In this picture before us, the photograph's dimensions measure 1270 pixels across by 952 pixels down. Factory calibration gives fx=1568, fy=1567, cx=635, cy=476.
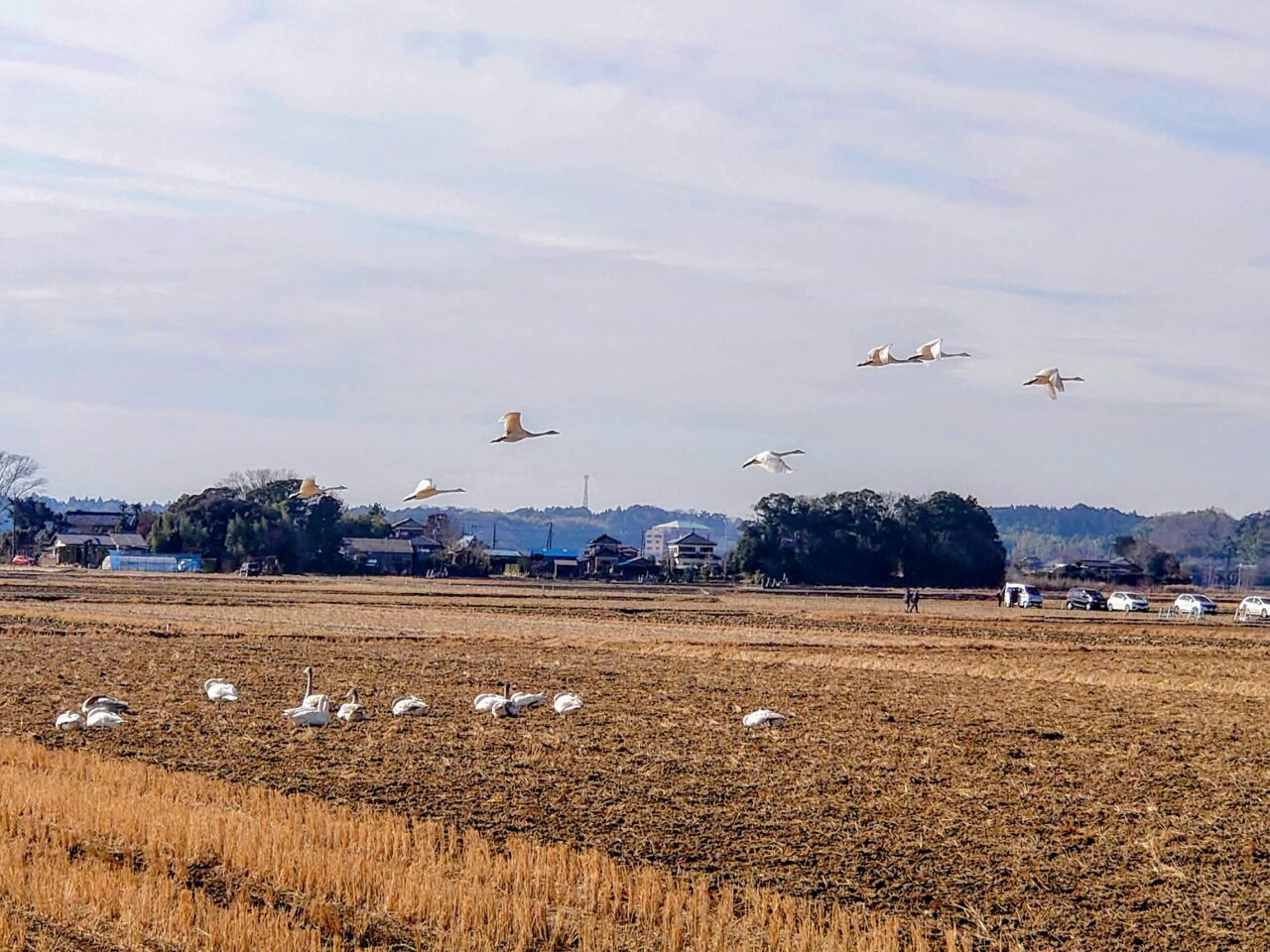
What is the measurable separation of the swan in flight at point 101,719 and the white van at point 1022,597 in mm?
53329

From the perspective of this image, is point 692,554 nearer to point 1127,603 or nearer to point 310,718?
point 1127,603

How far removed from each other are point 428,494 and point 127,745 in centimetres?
456

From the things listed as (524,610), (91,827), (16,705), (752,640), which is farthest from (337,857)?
(524,610)

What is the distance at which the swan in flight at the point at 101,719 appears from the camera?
59.4ft

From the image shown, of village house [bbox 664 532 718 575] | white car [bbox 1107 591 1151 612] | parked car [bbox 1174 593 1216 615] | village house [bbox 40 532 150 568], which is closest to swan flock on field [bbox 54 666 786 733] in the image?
parked car [bbox 1174 593 1216 615]

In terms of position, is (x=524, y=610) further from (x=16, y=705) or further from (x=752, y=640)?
(x=16, y=705)

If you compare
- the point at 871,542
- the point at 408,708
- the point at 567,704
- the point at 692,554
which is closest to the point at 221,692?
the point at 408,708

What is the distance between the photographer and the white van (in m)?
66.5

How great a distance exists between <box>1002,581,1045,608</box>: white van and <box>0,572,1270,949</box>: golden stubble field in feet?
102

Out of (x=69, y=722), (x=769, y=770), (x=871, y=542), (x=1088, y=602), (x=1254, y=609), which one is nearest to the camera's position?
(x=769, y=770)

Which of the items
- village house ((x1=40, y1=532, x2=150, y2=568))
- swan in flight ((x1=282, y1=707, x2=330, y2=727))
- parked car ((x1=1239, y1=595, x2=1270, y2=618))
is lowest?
swan in flight ((x1=282, y1=707, x2=330, y2=727))

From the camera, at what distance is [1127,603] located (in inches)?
2566

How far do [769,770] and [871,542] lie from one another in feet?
292

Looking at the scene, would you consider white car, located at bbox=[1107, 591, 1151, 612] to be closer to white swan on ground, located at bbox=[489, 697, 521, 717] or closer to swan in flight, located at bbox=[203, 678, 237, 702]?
white swan on ground, located at bbox=[489, 697, 521, 717]
